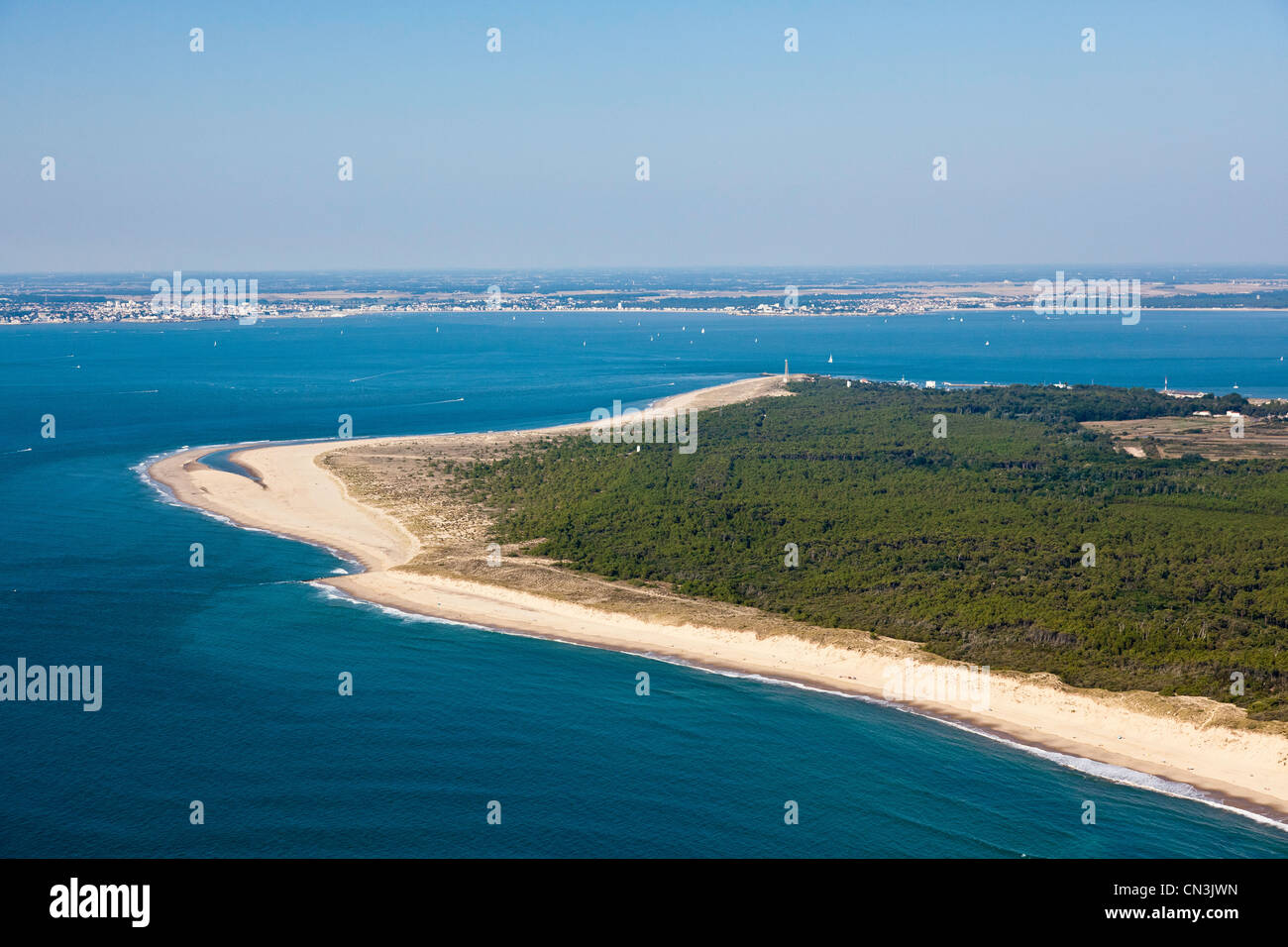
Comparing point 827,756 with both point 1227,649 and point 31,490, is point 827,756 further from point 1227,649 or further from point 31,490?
point 31,490

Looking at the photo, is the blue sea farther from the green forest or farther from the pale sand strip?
the green forest

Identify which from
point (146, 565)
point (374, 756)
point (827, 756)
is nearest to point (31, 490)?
point (146, 565)

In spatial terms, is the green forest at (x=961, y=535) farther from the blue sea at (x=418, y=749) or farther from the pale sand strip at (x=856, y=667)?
the blue sea at (x=418, y=749)

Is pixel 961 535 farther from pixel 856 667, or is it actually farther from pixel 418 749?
pixel 418 749

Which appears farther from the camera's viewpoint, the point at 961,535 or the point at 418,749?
the point at 961,535

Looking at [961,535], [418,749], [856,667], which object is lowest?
[418,749]

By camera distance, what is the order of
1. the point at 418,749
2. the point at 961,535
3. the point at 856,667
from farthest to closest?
the point at 961,535, the point at 856,667, the point at 418,749

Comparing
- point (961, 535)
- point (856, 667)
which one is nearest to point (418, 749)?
point (856, 667)

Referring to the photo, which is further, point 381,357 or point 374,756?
point 381,357
